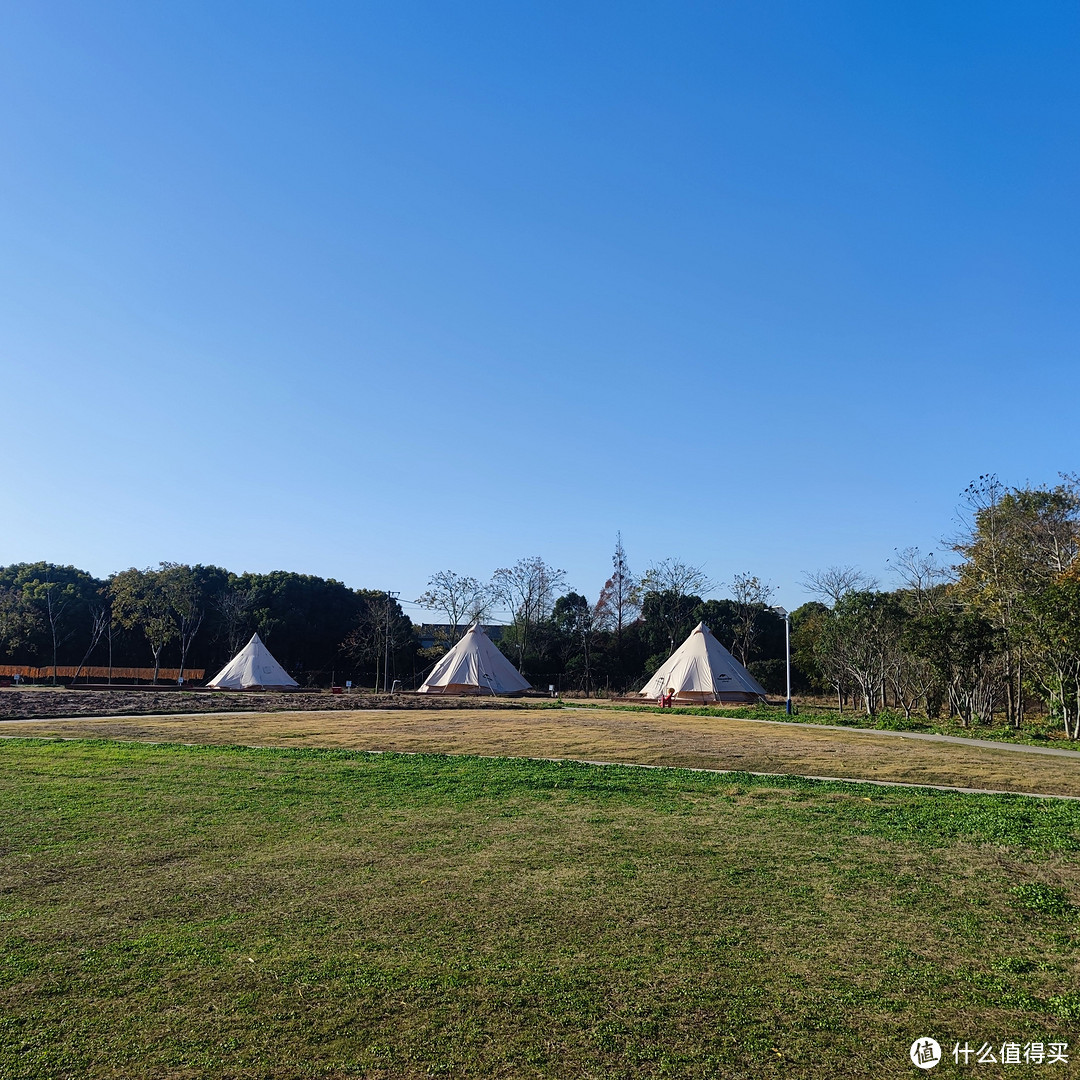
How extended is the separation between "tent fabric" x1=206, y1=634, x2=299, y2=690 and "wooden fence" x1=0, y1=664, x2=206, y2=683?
675cm

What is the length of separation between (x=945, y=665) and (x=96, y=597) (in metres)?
46.6

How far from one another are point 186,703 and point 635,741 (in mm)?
17412

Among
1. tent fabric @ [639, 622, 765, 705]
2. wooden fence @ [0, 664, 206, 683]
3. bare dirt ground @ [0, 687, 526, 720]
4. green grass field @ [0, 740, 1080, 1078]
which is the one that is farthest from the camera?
wooden fence @ [0, 664, 206, 683]

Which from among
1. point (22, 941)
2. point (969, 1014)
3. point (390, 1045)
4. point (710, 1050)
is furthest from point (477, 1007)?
point (22, 941)

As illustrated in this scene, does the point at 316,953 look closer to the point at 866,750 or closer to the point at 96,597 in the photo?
the point at 866,750

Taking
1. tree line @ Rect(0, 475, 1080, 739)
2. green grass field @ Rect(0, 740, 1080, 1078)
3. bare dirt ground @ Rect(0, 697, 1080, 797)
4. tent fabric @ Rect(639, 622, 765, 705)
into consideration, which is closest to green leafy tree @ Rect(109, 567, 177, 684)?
tree line @ Rect(0, 475, 1080, 739)

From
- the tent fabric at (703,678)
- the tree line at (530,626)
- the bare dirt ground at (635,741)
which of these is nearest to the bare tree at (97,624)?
the tree line at (530,626)

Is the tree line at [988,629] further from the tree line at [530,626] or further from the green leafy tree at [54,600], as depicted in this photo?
the green leafy tree at [54,600]

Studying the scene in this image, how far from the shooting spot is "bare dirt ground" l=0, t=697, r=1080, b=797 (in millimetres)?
13078

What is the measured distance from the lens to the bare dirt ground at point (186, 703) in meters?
23.6

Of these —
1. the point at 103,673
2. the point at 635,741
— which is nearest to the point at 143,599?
the point at 103,673

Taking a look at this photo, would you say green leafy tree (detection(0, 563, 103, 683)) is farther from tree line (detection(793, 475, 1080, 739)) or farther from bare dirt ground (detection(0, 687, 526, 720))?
tree line (detection(793, 475, 1080, 739))

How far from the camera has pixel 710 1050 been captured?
138 inches

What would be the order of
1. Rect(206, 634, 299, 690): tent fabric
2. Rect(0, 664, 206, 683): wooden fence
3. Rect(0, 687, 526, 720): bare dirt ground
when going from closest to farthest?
Rect(0, 687, 526, 720): bare dirt ground → Rect(206, 634, 299, 690): tent fabric → Rect(0, 664, 206, 683): wooden fence
